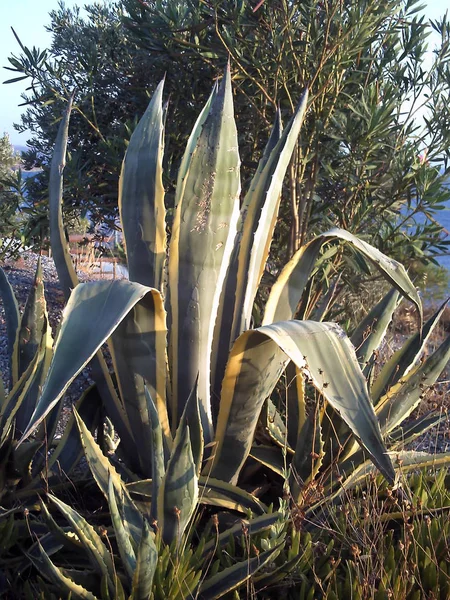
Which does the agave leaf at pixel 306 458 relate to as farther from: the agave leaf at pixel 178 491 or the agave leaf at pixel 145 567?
the agave leaf at pixel 145 567

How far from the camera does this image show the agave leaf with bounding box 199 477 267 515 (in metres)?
1.59

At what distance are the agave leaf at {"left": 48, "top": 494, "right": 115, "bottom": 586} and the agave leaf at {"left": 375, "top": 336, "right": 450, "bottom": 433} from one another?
0.91m

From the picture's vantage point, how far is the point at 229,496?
→ 1.62m

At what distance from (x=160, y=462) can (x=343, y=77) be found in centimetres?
254

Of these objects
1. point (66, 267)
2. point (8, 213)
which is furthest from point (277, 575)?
point (8, 213)

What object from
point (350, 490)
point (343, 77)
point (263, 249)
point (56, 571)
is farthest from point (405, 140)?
point (56, 571)

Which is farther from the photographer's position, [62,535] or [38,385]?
[38,385]

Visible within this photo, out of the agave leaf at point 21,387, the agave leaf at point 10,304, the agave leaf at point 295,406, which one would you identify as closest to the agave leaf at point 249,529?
the agave leaf at point 295,406

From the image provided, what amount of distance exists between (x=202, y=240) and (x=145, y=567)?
0.87 m

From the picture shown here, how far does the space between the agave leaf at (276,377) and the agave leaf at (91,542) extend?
1.45ft

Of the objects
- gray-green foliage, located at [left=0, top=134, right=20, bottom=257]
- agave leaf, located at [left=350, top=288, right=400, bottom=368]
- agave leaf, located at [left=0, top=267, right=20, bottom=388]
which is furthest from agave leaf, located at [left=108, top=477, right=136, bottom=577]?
gray-green foliage, located at [left=0, top=134, right=20, bottom=257]

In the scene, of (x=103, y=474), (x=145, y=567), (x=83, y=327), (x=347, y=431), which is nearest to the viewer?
(x=145, y=567)

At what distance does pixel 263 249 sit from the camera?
187 centimetres

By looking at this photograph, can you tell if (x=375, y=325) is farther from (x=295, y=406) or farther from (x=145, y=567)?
(x=145, y=567)
